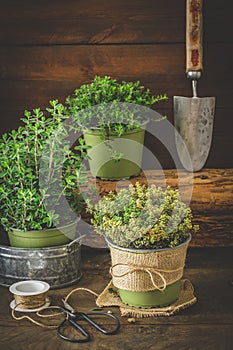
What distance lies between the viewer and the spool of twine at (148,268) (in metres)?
1.55

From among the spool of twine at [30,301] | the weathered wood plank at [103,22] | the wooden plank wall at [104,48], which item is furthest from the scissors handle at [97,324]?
the weathered wood plank at [103,22]

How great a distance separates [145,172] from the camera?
6.54 feet

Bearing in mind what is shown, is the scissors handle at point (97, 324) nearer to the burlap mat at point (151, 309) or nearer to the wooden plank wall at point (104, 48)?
the burlap mat at point (151, 309)

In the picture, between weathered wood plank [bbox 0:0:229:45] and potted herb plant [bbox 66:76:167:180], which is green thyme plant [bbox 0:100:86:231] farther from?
weathered wood plank [bbox 0:0:229:45]

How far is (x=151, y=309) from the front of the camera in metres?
1.59

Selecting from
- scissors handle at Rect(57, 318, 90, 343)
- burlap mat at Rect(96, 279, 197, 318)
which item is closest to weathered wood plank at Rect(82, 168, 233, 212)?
burlap mat at Rect(96, 279, 197, 318)

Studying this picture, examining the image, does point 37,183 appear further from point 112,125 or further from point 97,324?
point 97,324

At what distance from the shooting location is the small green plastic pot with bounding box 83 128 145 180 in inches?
74.4

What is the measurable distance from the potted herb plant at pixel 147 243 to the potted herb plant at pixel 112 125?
0.29 m

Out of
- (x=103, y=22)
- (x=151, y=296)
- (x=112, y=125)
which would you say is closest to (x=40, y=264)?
(x=151, y=296)

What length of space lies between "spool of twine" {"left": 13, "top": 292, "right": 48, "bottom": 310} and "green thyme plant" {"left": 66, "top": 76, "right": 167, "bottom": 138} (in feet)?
1.73

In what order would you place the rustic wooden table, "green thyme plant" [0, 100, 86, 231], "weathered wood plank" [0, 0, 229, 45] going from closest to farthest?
the rustic wooden table, "green thyme plant" [0, 100, 86, 231], "weathered wood plank" [0, 0, 229, 45]

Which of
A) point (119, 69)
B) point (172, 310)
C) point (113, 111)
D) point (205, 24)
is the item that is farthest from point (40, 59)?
point (172, 310)

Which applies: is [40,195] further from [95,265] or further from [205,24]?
[205,24]
